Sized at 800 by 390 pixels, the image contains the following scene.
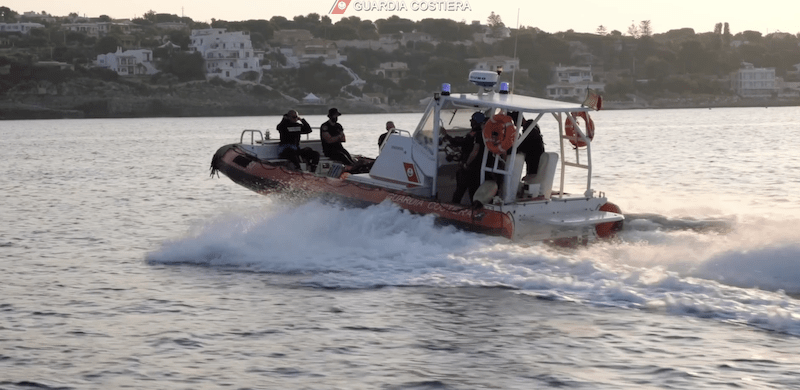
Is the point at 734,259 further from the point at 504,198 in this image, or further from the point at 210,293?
the point at 210,293

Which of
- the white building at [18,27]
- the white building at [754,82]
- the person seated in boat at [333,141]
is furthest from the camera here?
the white building at [18,27]

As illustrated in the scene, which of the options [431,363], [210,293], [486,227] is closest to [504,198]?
[486,227]

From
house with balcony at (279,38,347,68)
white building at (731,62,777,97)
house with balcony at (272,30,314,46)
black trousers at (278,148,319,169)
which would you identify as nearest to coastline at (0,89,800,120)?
house with balcony at (279,38,347,68)

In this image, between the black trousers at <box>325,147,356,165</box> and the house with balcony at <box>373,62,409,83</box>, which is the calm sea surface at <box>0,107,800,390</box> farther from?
the house with balcony at <box>373,62,409,83</box>

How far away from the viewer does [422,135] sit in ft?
40.5

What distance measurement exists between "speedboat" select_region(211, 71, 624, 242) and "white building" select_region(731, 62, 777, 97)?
131 m

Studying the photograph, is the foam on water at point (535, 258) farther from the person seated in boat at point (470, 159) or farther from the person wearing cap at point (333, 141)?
the person wearing cap at point (333, 141)

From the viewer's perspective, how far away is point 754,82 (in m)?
138

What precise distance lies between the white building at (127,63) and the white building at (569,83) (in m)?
48.7

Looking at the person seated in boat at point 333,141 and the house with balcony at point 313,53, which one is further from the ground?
the house with balcony at point 313,53

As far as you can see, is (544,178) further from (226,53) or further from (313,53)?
(313,53)

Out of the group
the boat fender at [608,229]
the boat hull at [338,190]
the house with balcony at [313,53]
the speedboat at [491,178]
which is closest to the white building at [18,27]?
the house with balcony at [313,53]

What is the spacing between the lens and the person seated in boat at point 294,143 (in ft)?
48.0

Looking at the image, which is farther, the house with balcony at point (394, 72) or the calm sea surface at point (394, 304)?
the house with balcony at point (394, 72)
